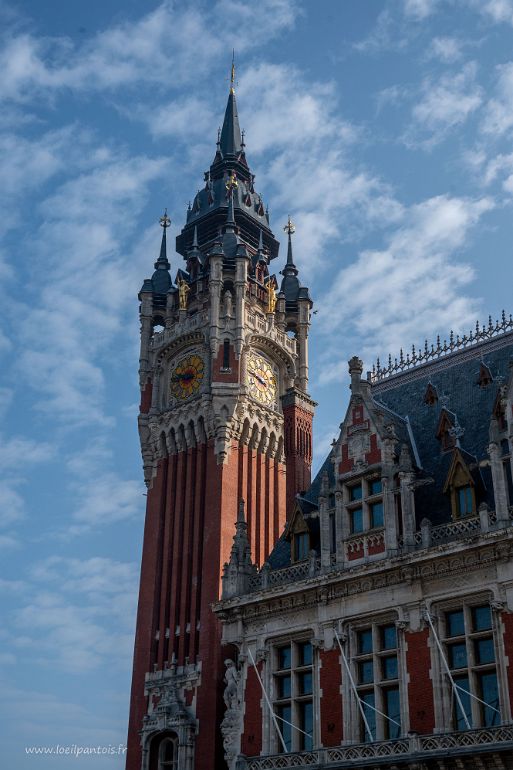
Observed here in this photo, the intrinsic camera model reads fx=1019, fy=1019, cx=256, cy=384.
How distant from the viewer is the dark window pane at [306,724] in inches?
1503

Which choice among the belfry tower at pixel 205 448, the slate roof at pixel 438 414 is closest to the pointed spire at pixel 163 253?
the belfry tower at pixel 205 448

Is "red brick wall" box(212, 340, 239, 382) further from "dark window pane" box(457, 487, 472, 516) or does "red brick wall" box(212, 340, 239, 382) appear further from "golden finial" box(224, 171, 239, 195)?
"dark window pane" box(457, 487, 472, 516)

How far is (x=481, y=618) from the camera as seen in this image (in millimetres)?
34969

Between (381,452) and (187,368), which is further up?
(187,368)

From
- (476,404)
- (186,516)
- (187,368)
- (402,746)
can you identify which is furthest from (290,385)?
(402,746)

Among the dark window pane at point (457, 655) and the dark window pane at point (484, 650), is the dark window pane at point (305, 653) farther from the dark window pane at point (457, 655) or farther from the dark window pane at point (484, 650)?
the dark window pane at point (484, 650)

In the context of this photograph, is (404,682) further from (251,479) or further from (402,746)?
(251,479)

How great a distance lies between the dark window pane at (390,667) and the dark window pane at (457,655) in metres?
2.37

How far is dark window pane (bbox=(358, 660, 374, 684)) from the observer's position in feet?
123

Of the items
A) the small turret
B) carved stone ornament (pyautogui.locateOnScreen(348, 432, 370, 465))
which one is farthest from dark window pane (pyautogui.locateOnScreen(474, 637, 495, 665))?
the small turret

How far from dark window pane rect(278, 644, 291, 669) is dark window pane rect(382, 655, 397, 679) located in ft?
15.5

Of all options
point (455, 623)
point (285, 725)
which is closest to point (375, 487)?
point (455, 623)

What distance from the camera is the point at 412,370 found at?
4797cm

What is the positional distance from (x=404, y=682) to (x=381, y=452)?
29.7 feet
